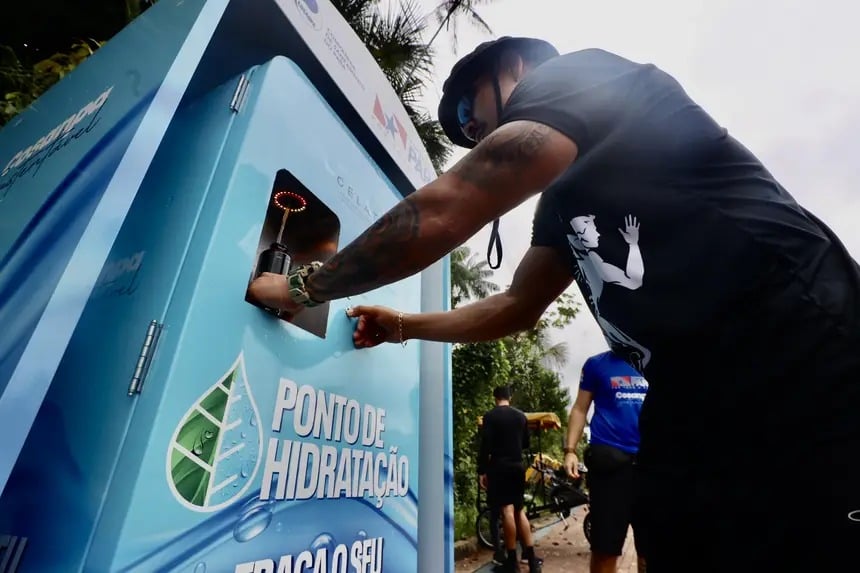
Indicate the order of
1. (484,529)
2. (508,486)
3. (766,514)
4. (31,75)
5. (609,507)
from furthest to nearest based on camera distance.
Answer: (484,529)
(508,486)
(609,507)
(31,75)
(766,514)

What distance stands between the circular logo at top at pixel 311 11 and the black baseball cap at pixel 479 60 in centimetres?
45

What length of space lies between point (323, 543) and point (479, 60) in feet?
3.76

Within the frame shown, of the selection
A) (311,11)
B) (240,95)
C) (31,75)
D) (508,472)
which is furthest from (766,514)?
(508,472)

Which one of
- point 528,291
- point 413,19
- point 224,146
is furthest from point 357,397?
point 413,19

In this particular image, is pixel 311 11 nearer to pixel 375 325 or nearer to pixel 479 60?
pixel 479 60

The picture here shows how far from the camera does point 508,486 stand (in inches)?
180

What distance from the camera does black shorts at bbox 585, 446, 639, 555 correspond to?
2.58 meters

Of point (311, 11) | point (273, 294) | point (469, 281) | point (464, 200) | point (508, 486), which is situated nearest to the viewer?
point (464, 200)

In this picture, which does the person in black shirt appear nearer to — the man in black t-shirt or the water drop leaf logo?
the man in black t-shirt

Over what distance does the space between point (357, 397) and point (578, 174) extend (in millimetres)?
775

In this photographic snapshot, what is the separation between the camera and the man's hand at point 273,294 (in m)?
0.93

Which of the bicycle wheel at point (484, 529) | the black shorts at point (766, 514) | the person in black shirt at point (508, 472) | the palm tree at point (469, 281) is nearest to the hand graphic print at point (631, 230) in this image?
the black shorts at point (766, 514)

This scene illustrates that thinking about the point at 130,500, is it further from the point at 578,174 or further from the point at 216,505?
the point at 578,174

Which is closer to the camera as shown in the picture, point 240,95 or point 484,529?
point 240,95
